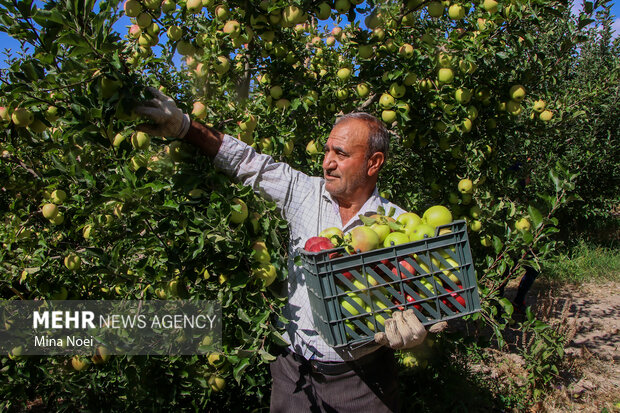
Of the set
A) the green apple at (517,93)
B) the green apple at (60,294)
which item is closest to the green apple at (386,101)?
the green apple at (517,93)

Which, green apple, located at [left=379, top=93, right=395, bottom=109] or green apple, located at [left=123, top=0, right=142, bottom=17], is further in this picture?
green apple, located at [left=379, top=93, right=395, bottom=109]

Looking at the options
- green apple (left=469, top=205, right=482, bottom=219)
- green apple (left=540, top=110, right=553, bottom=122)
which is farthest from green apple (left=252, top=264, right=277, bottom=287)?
green apple (left=540, top=110, right=553, bottom=122)

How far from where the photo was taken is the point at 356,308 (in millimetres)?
1340

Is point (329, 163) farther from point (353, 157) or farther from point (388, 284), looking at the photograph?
point (388, 284)

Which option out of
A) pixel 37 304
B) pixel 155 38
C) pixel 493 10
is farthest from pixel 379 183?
pixel 37 304

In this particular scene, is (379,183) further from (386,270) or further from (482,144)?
(386,270)

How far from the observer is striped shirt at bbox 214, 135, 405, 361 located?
5.41 feet

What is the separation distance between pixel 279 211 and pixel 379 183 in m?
1.37

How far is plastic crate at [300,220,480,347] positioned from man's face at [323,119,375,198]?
0.50 m

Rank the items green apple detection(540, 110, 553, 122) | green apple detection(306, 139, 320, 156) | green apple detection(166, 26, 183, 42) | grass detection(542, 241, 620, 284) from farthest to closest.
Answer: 1. grass detection(542, 241, 620, 284)
2. green apple detection(540, 110, 553, 122)
3. green apple detection(306, 139, 320, 156)
4. green apple detection(166, 26, 183, 42)

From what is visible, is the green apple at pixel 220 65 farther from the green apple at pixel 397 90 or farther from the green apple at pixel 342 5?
the green apple at pixel 397 90

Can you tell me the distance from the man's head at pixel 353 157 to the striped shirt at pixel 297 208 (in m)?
0.07

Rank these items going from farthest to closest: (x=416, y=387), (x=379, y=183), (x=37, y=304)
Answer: (x=379, y=183), (x=416, y=387), (x=37, y=304)

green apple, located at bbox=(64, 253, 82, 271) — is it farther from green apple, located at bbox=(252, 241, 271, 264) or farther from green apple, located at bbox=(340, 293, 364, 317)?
green apple, located at bbox=(340, 293, 364, 317)
